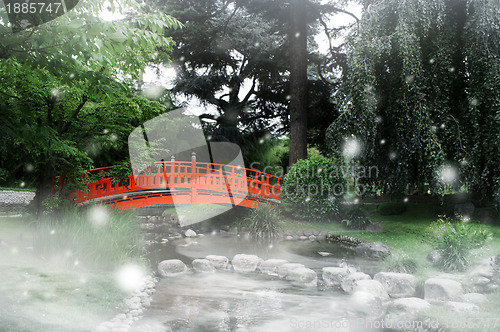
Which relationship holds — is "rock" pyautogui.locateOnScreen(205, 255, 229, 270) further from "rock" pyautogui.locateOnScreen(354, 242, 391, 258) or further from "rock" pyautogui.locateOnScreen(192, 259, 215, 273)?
"rock" pyautogui.locateOnScreen(354, 242, 391, 258)

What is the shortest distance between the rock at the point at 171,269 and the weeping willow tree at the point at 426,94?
470cm

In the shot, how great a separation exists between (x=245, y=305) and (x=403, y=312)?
1.93 metres

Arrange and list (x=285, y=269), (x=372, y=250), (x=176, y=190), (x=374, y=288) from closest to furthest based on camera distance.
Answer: (x=374, y=288)
(x=285, y=269)
(x=372, y=250)
(x=176, y=190)

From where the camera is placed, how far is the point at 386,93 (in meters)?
9.20

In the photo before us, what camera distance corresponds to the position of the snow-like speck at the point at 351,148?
8.80 meters

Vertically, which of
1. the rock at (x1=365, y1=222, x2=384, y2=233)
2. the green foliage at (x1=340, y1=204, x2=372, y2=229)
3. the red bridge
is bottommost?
the rock at (x1=365, y1=222, x2=384, y2=233)

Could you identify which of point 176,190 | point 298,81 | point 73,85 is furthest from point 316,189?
point 73,85

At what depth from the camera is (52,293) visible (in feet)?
14.5

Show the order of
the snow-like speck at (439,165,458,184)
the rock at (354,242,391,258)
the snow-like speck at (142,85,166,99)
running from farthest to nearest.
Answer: the snow-like speck at (142,85,166,99), the snow-like speck at (439,165,458,184), the rock at (354,242,391,258)

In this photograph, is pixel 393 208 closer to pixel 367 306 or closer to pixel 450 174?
pixel 450 174

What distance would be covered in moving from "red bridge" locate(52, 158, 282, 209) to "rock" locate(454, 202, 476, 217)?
476cm

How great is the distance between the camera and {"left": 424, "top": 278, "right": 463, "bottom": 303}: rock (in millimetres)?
4832

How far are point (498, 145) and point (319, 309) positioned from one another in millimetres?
5648

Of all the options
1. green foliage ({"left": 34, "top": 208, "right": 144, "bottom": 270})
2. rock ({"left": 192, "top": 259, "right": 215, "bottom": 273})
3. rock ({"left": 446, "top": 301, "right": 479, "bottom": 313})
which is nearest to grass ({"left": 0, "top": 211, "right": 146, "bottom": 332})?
green foliage ({"left": 34, "top": 208, "right": 144, "bottom": 270})
